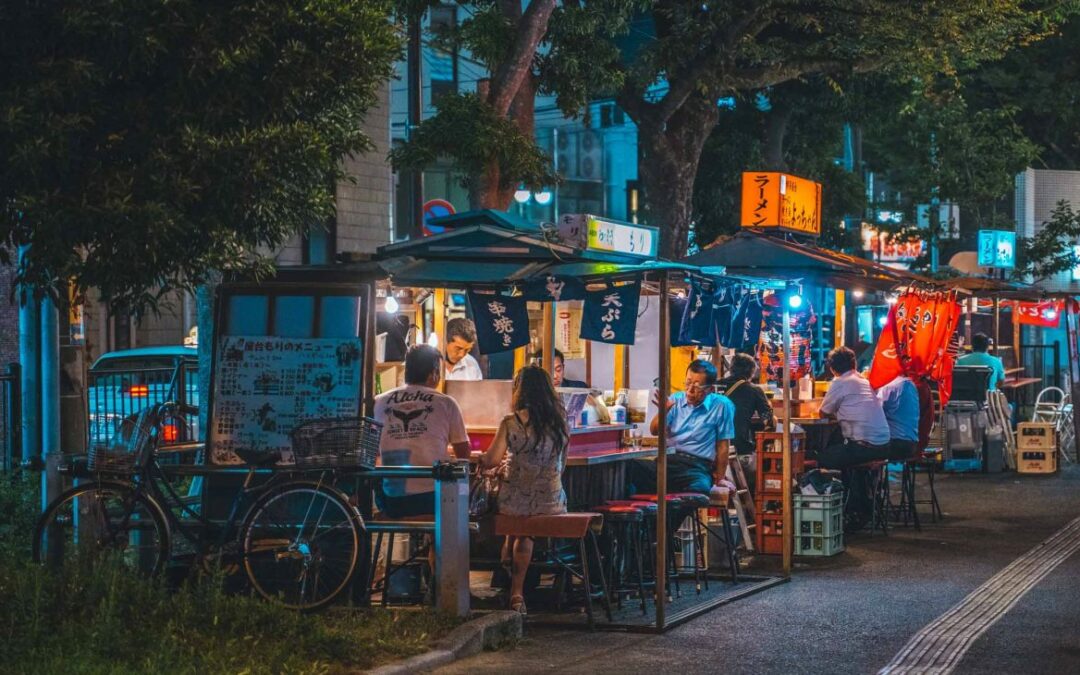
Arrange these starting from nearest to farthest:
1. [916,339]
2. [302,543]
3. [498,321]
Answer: [302,543]
[498,321]
[916,339]

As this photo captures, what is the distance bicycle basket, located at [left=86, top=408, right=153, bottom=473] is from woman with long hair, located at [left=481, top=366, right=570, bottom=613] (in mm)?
2268

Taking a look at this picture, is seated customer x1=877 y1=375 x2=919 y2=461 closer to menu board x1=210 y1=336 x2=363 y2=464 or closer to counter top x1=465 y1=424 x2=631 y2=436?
counter top x1=465 y1=424 x2=631 y2=436

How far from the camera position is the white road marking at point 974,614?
952 cm

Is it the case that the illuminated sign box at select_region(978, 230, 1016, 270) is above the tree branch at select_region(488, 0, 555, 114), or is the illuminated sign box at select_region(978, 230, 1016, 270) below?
below

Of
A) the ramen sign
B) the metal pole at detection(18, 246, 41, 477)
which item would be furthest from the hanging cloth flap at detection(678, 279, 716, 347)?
the ramen sign

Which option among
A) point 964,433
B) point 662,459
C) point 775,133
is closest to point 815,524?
point 662,459

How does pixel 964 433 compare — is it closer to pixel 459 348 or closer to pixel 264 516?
pixel 459 348

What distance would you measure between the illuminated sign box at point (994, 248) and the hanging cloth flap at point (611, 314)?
69.0 ft

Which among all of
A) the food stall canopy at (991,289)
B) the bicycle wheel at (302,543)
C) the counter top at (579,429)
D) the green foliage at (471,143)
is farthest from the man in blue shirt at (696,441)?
the food stall canopy at (991,289)

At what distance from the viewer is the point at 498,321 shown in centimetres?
1273

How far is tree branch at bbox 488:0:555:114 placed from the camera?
18.1 m

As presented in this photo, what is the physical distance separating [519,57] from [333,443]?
896 cm

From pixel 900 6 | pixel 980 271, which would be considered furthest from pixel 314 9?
pixel 980 271

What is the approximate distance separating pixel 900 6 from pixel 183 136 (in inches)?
636
